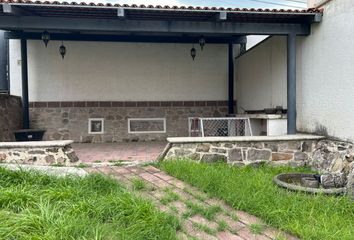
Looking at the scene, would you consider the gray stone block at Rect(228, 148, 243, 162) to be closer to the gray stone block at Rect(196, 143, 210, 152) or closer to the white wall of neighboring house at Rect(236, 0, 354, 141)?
the gray stone block at Rect(196, 143, 210, 152)

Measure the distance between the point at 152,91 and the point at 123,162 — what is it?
4382mm

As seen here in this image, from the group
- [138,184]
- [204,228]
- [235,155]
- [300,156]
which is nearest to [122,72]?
[235,155]

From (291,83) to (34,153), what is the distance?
17.2 ft

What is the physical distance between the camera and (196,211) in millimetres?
3715

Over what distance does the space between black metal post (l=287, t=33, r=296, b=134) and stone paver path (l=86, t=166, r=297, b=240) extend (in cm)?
320

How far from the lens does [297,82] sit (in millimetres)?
7113

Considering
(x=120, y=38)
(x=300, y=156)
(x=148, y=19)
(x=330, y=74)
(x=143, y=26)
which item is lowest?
(x=300, y=156)

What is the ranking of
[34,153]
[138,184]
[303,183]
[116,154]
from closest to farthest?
[138,184]
[303,183]
[34,153]
[116,154]

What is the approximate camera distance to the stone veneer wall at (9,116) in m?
8.06

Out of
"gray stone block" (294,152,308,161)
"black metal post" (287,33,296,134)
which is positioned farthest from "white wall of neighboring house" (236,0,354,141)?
"gray stone block" (294,152,308,161)

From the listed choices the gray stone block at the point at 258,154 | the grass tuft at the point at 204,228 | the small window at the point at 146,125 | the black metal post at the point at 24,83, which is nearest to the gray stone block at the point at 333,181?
the gray stone block at the point at 258,154

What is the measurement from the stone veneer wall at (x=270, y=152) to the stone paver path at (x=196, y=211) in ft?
3.27

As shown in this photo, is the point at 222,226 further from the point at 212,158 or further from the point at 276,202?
the point at 212,158

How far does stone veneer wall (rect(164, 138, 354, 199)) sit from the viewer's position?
5.94m
